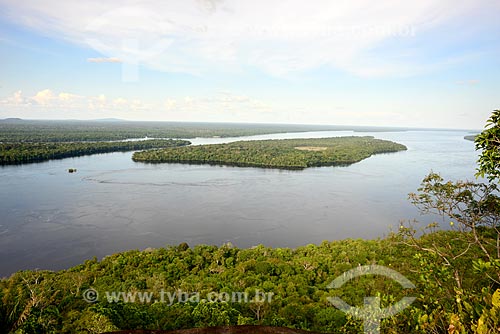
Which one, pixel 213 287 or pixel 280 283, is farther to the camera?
pixel 280 283

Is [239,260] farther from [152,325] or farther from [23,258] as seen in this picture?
[23,258]

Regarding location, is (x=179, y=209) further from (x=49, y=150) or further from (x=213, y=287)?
(x=49, y=150)

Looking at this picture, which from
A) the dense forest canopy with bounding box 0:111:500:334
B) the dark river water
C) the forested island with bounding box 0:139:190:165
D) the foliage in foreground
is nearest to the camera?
the dense forest canopy with bounding box 0:111:500:334

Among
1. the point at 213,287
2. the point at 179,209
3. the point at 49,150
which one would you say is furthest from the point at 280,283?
the point at 49,150

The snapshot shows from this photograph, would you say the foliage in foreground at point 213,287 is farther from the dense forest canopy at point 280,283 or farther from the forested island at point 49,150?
the forested island at point 49,150

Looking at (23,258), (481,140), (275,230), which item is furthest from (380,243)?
(23,258)

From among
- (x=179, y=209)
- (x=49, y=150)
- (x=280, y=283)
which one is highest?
(x=49, y=150)

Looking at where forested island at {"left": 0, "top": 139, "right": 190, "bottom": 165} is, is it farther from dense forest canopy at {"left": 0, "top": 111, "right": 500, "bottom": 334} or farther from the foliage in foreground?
dense forest canopy at {"left": 0, "top": 111, "right": 500, "bottom": 334}

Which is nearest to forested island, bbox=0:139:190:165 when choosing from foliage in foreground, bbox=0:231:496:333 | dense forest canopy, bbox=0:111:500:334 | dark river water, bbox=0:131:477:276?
dark river water, bbox=0:131:477:276

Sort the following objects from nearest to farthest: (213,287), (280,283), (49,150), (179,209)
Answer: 1. (213,287)
2. (280,283)
3. (179,209)
4. (49,150)
